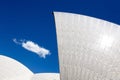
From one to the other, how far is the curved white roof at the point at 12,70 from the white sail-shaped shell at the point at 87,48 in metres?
13.2

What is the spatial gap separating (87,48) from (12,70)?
15580 mm

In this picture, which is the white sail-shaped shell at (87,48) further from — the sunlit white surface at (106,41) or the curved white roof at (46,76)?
the curved white roof at (46,76)

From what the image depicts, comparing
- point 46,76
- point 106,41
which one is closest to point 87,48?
point 106,41

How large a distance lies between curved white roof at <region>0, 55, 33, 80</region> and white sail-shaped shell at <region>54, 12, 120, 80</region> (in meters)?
13.2

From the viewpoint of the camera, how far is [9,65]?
27.4 meters

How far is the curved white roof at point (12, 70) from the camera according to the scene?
25.8m

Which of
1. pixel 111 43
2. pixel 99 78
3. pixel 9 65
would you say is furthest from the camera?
pixel 9 65

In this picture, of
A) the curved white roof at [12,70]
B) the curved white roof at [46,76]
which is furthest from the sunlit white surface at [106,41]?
the curved white roof at [46,76]

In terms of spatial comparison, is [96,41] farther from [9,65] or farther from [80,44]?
[9,65]

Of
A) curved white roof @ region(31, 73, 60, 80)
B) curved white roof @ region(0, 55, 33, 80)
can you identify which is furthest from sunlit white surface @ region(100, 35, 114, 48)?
curved white roof @ region(31, 73, 60, 80)

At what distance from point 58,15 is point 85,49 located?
12.3ft

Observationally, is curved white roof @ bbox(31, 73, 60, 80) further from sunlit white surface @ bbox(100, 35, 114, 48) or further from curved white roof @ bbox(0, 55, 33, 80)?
sunlit white surface @ bbox(100, 35, 114, 48)

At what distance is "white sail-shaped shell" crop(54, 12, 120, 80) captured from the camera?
43.8 ft

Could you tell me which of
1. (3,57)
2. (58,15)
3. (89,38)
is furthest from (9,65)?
(89,38)
